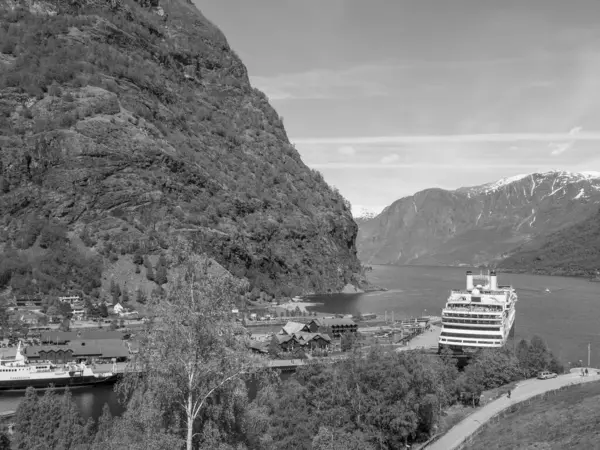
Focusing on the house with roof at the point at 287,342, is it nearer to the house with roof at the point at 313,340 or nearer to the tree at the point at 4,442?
the house with roof at the point at 313,340

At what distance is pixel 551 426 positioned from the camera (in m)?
45.0

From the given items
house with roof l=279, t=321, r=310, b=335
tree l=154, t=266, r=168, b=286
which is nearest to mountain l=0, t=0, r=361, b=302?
tree l=154, t=266, r=168, b=286

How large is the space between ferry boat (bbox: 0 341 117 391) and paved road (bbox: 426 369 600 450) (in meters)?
47.4

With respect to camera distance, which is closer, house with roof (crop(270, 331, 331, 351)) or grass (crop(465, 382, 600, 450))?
grass (crop(465, 382, 600, 450))

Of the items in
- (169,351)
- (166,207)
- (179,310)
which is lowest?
(169,351)

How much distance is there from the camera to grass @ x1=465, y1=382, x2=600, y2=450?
130ft

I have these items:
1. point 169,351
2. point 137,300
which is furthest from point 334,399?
point 137,300

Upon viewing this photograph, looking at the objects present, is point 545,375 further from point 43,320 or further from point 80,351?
point 43,320

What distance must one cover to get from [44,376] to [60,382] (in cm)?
225

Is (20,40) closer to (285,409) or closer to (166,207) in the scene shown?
(166,207)

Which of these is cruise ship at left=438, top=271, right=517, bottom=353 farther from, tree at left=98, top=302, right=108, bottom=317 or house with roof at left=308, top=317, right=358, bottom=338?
tree at left=98, top=302, right=108, bottom=317

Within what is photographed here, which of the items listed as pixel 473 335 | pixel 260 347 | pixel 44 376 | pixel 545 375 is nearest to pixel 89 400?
pixel 44 376

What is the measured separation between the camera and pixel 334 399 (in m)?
44.9

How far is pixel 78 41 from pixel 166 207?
212ft
